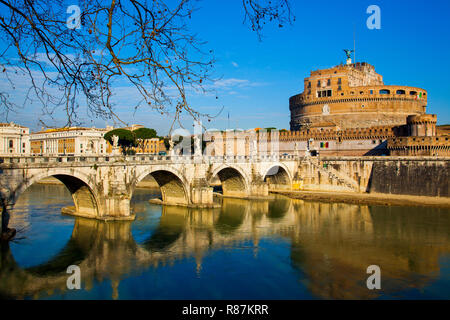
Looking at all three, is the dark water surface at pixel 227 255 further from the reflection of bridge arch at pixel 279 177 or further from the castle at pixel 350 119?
the castle at pixel 350 119

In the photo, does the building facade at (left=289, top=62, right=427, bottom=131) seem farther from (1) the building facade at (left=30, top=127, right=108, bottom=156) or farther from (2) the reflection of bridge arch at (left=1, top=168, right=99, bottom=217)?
(2) the reflection of bridge arch at (left=1, top=168, right=99, bottom=217)

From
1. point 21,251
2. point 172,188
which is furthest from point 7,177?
point 172,188

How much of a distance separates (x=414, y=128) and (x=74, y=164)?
1344 inches

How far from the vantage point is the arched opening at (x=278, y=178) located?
42625 millimetres

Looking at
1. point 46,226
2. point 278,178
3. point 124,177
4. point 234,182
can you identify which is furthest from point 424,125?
point 46,226

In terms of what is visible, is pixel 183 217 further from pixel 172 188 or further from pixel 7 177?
pixel 7 177

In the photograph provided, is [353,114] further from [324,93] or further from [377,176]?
[377,176]

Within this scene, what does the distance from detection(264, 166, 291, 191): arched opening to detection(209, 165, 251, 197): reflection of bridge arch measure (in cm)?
606

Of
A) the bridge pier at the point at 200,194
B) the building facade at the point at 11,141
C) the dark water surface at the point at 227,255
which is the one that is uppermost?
the building facade at the point at 11,141

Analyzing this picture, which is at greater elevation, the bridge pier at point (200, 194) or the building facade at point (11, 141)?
the building facade at point (11, 141)

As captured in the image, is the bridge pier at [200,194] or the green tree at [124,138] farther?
the green tree at [124,138]

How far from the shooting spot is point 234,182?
1479 inches

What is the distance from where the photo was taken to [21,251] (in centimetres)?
1705

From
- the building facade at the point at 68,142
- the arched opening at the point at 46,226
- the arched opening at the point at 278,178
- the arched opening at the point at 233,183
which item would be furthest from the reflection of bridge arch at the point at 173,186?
the building facade at the point at 68,142
